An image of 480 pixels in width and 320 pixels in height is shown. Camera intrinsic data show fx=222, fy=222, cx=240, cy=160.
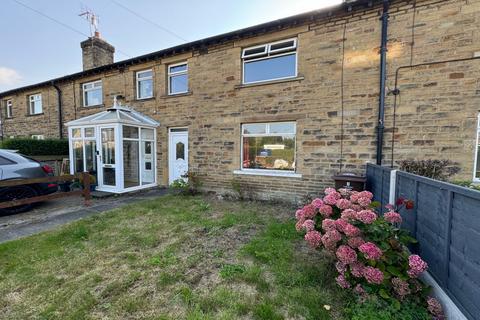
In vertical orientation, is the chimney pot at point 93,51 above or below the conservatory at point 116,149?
above

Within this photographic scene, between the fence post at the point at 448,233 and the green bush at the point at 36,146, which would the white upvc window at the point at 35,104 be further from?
the fence post at the point at 448,233

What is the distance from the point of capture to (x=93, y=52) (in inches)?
458

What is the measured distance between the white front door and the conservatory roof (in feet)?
3.05

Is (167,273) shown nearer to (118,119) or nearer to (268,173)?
(268,173)

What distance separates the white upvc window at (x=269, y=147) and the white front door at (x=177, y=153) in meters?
2.54

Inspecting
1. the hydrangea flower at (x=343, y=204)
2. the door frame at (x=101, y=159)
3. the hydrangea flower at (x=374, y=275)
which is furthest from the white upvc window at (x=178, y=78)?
the hydrangea flower at (x=374, y=275)

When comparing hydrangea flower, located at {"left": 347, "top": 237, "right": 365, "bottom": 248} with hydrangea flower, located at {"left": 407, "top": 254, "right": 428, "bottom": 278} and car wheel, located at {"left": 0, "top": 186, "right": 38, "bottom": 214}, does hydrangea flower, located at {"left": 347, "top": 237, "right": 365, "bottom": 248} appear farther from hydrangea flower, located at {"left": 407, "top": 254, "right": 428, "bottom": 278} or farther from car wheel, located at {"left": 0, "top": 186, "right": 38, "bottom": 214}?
car wheel, located at {"left": 0, "top": 186, "right": 38, "bottom": 214}

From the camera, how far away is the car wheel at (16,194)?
5699 millimetres

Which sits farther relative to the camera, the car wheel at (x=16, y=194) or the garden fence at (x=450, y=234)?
the car wheel at (x=16, y=194)

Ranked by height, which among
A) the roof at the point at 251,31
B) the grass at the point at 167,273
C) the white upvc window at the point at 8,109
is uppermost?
the roof at the point at 251,31

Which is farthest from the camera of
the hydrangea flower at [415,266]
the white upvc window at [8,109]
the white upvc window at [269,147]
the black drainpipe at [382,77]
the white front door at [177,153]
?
the white upvc window at [8,109]

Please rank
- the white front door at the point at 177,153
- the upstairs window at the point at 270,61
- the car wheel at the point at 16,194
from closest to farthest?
the car wheel at the point at 16,194
the upstairs window at the point at 270,61
the white front door at the point at 177,153

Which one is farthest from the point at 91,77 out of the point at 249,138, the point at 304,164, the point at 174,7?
the point at 304,164

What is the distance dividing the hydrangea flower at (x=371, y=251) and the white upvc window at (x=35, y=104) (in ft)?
57.0
